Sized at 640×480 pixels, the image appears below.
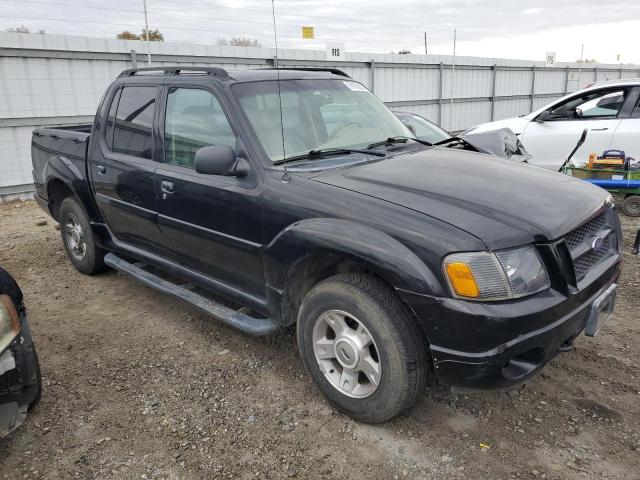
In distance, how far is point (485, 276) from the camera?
226 cm

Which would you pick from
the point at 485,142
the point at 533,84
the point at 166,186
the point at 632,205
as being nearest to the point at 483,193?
the point at 166,186

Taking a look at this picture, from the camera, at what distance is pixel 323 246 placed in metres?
2.62

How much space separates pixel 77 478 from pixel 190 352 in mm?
1260

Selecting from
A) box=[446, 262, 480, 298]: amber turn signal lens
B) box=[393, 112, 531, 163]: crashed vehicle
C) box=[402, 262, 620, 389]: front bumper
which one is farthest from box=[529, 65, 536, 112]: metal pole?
box=[446, 262, 480, 298]: amber turn signal lens

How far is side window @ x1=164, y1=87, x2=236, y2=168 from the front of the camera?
11.0ft

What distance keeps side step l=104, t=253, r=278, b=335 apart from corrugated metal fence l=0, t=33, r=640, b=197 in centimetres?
482

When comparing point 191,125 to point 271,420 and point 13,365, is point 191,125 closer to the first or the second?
point 13,365

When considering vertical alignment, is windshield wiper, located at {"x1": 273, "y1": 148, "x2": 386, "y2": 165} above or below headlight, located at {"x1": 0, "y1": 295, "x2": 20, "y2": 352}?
above

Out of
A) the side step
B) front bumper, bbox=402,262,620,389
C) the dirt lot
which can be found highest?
front bumper, bbox=402,262,620,389

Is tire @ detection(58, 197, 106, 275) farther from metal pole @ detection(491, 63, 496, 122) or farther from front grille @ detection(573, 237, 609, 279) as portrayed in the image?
metal pole @ detection(491, 63, 496, 122)

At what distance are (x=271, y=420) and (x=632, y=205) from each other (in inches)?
241

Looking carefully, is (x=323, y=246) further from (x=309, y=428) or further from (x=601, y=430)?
(x=601, y=430)

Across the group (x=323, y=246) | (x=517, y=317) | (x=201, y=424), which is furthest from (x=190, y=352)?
(x=517, y=317)

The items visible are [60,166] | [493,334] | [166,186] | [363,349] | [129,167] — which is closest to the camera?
[493,334]
